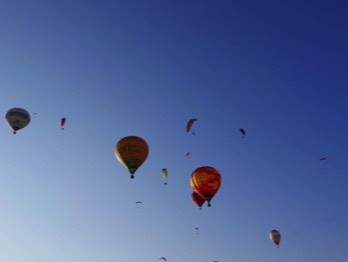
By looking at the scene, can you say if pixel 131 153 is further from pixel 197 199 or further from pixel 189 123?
pixel 189 123

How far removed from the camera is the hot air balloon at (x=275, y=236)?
175 feet

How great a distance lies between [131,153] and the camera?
3534 centimetres

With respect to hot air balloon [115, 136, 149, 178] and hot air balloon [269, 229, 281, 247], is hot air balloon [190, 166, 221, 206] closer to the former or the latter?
hot air balloon [115, 136, 149, 178]

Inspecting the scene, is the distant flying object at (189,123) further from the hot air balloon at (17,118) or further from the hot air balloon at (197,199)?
the hot air balloon at (17,118)

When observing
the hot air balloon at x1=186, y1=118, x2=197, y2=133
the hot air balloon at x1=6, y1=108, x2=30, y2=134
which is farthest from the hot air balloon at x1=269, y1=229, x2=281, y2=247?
the hot air balloon at x1=6, y1=108, x2=30, y2=134

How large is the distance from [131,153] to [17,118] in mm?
17916

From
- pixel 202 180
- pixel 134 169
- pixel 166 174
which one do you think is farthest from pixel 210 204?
pixel 166 174

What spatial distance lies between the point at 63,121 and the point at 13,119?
8.86m

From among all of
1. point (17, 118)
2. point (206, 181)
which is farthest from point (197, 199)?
point (17, 118)

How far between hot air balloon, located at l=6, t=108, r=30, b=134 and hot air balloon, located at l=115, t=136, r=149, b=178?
16005 mm

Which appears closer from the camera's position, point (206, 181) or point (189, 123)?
point (206, 181)

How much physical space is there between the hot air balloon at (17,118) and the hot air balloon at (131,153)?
16005mm

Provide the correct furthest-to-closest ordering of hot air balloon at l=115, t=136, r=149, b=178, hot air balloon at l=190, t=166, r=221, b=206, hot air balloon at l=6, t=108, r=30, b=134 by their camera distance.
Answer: hot air balloon at l=6, t=108, r=30, b=134 < hot air balloon at l=115, t=136, r=149, b=178 < hot air balloon at l=190, t=166, r=221, b=206

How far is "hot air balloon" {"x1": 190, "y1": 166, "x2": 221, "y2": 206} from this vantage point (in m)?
34.7
